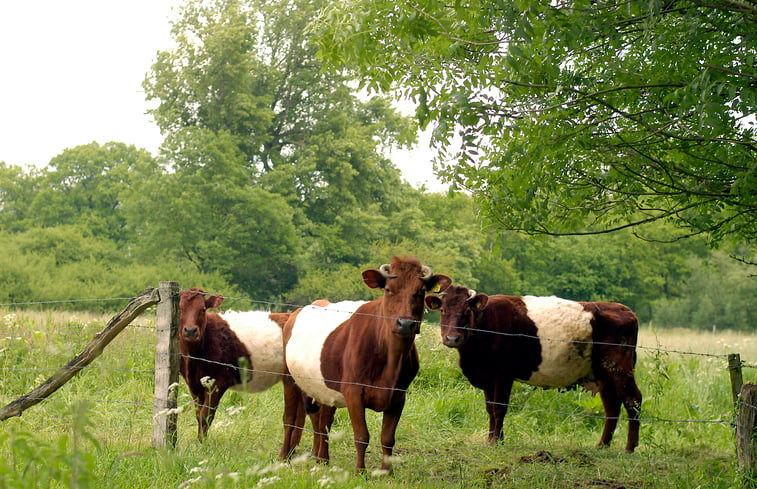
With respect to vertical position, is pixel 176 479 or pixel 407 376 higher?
pixel 407 376

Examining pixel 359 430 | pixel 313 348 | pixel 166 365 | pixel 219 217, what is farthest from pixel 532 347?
pixel 219 217

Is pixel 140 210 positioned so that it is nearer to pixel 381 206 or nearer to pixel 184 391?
pixel 381 206

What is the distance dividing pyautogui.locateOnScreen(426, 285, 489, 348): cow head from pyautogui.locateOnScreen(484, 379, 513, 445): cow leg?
733mm

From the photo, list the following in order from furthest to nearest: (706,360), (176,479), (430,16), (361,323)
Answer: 1. (706,360)
2. (361,323)
3. (430,16)
4. (176,479)

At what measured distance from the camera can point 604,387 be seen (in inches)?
355

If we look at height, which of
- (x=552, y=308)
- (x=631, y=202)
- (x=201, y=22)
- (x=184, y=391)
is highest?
(x=201, y=22)

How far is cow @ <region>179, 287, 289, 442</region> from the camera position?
831 centimetres

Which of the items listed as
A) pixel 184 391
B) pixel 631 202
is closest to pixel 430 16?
pixel 631 202

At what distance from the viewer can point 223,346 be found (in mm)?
8664

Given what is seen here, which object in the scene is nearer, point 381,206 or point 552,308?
point 552,308

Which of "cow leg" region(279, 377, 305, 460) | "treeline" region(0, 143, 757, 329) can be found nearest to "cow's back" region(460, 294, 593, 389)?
"cow leg" region(279, 377, 305, 460)

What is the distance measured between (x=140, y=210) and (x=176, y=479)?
36.8 m

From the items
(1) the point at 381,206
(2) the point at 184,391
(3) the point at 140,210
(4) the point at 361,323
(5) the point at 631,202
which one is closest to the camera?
(4) the point at 361,323

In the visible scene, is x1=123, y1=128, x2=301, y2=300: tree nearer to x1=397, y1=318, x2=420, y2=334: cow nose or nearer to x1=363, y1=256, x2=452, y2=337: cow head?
x1=363, y1=256, x2=452, y2=337: cow head
